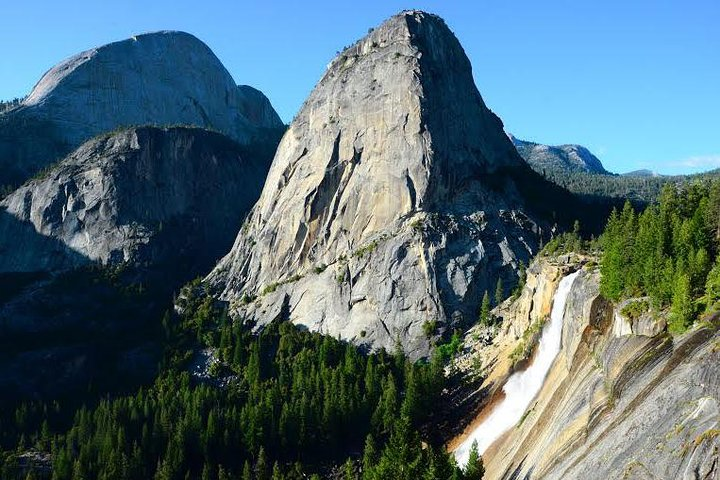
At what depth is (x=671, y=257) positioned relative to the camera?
57.9 meters

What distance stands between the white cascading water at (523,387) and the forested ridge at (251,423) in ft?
21.7

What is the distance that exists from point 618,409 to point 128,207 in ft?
466

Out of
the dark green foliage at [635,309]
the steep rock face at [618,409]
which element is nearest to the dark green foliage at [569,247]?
the steep rock face at [618,409]

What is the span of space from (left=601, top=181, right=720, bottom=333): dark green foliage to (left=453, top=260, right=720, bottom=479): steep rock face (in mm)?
2305

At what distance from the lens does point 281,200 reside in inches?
5827

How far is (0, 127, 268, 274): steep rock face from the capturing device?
160500 mm

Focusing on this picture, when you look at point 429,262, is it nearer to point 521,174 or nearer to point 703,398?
point 521,174

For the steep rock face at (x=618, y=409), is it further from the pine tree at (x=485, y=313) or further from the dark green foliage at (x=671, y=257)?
the pine tree at (x=485, y=313)

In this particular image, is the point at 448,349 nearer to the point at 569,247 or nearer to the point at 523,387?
the point at 569,247

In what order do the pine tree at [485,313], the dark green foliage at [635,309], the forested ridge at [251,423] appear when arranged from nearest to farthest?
the dark green foliage at [635,309] < the forested ridge at [251,423] < the pine tree at [485,313]

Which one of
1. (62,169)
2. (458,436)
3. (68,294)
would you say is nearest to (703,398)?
(458,436)

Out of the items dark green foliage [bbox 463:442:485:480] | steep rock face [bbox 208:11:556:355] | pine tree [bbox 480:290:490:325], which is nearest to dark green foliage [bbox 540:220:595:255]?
pine tree [bbox 480:290:490:325]

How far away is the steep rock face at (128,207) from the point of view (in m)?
160

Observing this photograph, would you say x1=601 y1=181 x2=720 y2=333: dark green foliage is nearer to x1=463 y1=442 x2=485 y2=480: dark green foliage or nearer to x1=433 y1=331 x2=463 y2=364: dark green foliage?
x1=463 y1=442 x2=485 y2=480: dark green foliage
